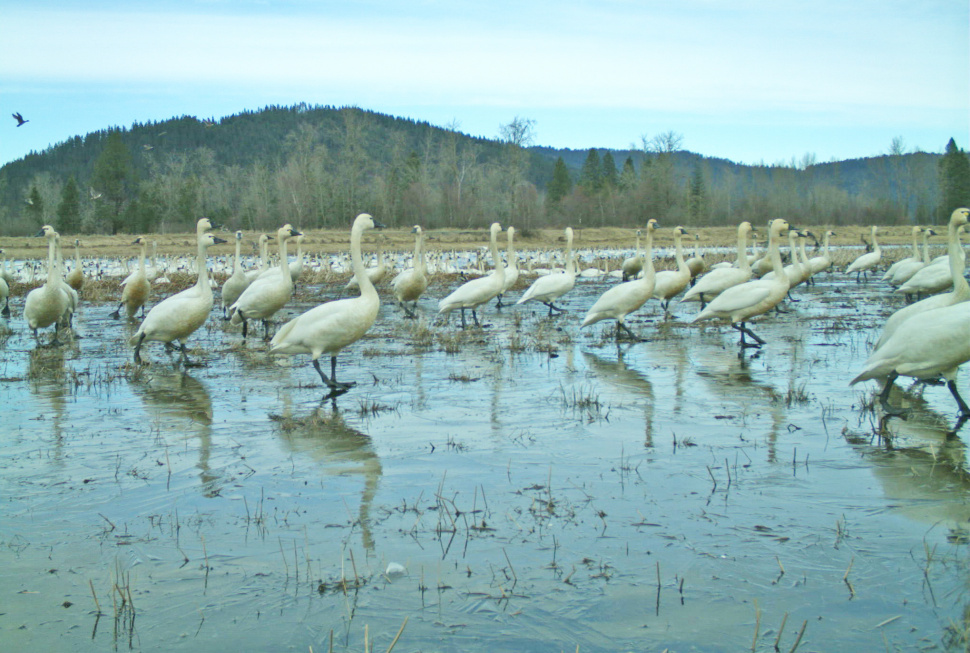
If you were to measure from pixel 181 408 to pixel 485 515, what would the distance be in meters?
4.51

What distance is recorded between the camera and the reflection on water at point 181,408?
639cm

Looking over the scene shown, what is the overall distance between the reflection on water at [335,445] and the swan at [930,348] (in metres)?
4.04

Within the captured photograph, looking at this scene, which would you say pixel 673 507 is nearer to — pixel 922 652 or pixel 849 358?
pixel 922 652

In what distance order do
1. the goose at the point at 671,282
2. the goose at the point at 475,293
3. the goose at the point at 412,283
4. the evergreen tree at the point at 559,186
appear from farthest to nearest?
the evergreen tree at the point at 559,186 → the goose at the point at 412,283 → the goose at the point at 671,282 → the goose at the point at 475,293

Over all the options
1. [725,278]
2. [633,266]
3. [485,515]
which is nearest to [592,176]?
[633,266]

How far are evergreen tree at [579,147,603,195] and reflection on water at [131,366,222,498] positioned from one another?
100038 millimetres

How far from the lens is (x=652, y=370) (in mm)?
10391

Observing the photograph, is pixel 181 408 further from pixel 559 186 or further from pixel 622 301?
pixel 559 186

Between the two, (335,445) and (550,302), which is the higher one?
(550,302)

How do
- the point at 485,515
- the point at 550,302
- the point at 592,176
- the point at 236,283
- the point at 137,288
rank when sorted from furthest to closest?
the point at 592,176
the point at 550,302
the point at 236,283
the point at 137,288
the point at 485,515

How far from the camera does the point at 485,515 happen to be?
16.8ft

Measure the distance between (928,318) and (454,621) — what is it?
4.87m

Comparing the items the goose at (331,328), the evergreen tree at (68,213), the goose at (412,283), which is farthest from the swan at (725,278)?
the evergreen tree at (68,213)

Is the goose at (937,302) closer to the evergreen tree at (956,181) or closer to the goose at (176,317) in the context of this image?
the goose at (176,317)
